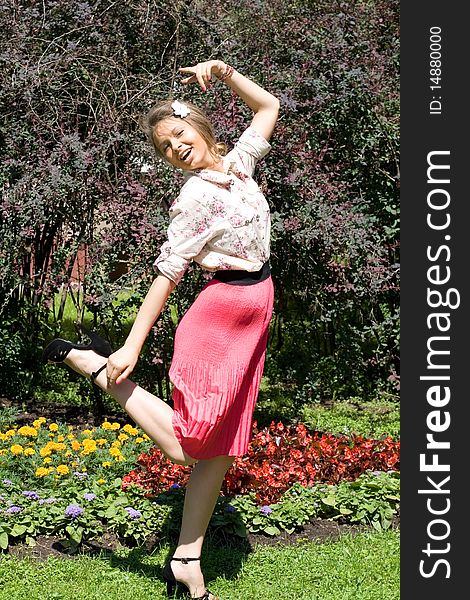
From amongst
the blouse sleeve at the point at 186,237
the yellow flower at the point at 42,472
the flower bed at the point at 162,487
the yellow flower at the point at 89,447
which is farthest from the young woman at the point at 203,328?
the yellow flower at the point at 89,447

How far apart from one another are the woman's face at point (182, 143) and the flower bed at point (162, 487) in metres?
1.57

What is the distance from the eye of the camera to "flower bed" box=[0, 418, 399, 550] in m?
3.99

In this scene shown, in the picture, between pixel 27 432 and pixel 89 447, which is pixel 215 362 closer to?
pixel 89 447

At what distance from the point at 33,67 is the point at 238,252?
2.70 metres

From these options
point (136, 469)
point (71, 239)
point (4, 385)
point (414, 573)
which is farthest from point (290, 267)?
point (414, 573)

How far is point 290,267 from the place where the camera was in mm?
5797

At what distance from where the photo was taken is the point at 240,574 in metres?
3.74

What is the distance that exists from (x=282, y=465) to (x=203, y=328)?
150 centimetres

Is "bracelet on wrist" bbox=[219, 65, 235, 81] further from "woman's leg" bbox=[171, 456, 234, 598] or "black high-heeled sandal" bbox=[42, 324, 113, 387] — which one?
"woman's leg" bbox=[171, 456, 234, 598]

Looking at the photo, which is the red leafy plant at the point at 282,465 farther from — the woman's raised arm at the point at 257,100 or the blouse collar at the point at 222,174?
the woman's raised arm at the point at 257,100

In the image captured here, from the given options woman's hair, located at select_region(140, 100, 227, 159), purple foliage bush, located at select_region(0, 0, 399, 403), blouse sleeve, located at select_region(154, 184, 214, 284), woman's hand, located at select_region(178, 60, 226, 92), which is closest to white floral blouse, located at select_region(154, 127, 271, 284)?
blouse sleeve, located at select_region(154, 184, 214, 284)

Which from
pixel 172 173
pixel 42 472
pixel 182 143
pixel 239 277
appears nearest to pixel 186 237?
pixel 239 277

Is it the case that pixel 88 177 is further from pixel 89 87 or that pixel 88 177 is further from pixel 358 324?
pixel 358 324

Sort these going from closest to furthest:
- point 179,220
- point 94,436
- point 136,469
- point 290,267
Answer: point 179,220 < point 136,469 < point 94,436 < point 290,267
